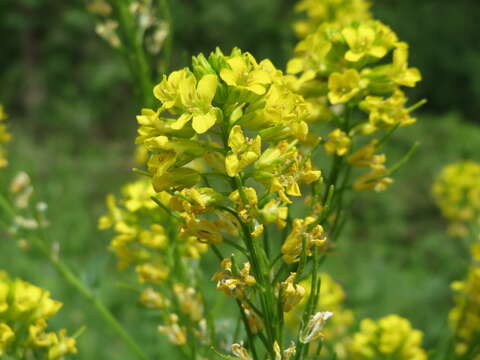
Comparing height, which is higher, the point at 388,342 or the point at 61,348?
the point at 388,342

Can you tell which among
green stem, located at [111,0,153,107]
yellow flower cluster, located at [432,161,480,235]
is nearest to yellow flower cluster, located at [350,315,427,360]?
green stem, located at [111,0,153,107]

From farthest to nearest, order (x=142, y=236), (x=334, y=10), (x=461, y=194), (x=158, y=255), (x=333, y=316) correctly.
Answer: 1. (x=461, y=194)
2. (x=333, y=316)
3. (x=334, y=10)
4. (x=158, y=255)
5. (x=142, y=236)

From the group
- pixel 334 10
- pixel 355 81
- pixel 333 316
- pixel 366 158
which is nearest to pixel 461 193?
pixel 333 316

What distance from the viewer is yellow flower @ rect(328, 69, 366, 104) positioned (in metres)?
1.53

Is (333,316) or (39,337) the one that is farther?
(333,316)

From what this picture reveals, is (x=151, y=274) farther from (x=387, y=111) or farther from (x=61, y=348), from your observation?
(x=387, y=111)

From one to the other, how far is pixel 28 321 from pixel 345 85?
3.54 ft

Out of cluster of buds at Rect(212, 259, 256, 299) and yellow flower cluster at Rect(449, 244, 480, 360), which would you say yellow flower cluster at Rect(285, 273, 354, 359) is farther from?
cluster of buds at Rect(212, 259, 256, 299)

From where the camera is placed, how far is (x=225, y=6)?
15.3 m

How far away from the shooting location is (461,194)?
13.1 feet

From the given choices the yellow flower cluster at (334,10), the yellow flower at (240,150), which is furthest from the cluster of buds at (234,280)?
the yellow flower cluster at (334,10)

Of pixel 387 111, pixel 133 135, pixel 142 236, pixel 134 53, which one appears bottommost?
pixel 142 236

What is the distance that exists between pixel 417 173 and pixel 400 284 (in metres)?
3.24

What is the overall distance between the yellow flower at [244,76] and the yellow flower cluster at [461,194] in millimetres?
3140
